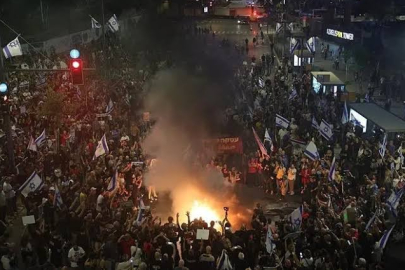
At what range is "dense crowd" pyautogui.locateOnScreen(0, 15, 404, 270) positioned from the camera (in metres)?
12.0

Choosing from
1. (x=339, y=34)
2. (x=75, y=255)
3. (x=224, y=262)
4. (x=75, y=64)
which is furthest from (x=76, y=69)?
(x=339, y=34)

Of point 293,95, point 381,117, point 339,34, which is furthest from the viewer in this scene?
point 339,34

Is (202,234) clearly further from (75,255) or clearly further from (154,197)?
(154,197)

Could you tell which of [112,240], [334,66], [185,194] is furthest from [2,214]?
[334,66]

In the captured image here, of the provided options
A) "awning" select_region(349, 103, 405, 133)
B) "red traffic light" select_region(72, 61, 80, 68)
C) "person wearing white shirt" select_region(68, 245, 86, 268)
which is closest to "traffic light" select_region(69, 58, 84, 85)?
"red traffic light" select_region(72, 61, 80, 68)

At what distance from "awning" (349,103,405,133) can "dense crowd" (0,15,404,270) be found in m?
0.67

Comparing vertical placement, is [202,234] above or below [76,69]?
below

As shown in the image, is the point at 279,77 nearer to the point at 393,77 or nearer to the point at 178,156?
the point at 393,77

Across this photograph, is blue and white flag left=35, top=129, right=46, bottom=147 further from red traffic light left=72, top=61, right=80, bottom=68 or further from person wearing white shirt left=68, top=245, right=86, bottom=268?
person wearing white shirt left=68, top=245, right=86, bottom=268

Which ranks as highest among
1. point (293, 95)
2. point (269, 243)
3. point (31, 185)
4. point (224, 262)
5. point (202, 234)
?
point (31, 185)

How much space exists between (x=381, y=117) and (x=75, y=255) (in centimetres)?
1541

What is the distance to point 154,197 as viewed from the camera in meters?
17.9

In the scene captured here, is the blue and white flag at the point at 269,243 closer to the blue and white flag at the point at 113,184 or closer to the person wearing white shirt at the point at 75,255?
the person wearing white shirt at the point at 75,255

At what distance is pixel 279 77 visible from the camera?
34.3 metres
